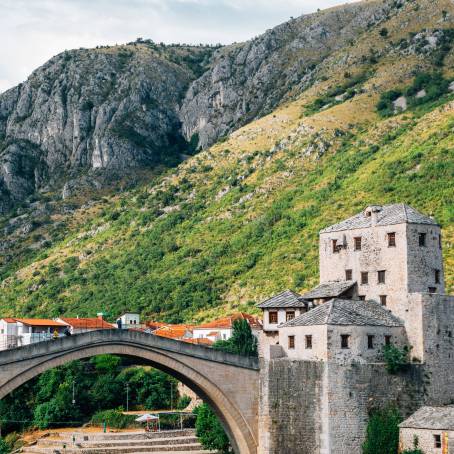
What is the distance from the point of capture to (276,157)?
471 ft

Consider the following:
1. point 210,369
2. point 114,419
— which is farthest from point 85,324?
point 210,369

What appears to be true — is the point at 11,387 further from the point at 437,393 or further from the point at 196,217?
the point at 196,217

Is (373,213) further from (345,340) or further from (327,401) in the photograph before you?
(327,401)

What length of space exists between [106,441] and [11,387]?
95.9 ft

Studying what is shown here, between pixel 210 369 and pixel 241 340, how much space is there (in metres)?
26.9

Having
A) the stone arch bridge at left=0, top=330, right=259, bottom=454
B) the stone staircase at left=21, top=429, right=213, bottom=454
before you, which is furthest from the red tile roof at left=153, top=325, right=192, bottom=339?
the stone arch bridge at left=0, top=330, right=259, bottom=454

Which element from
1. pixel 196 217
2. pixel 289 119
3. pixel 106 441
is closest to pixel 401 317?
pixel 106 441

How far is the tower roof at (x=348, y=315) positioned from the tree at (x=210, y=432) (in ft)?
50.5

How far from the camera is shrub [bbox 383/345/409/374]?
56.0 metres

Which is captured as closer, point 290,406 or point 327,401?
point 327,401

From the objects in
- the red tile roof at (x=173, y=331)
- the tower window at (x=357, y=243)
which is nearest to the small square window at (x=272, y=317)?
the tower window at (x=357, y=243)

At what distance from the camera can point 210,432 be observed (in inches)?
2876

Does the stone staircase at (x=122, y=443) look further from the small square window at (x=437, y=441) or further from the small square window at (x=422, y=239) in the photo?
the small square window at (x=437, y=441)

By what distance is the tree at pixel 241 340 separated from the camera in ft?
279
